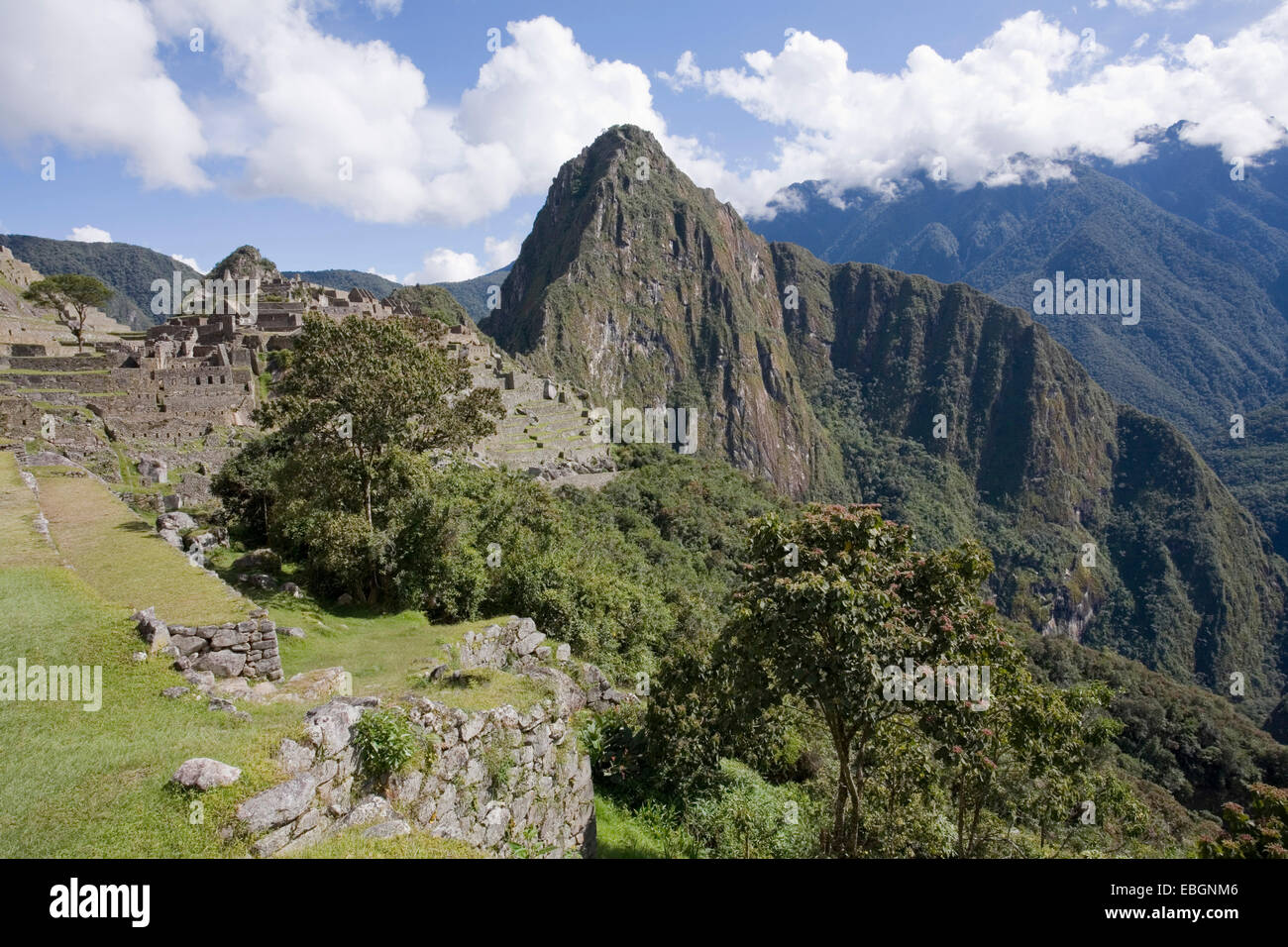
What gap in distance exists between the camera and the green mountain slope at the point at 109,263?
6093 inches

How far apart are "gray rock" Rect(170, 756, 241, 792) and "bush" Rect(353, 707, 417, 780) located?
140cm

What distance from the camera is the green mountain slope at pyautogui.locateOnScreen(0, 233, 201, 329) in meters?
155

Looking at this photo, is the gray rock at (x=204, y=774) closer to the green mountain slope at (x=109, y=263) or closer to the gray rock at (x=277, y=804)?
the gray rock at (x=277, y=804)

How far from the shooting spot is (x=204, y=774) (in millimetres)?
5879

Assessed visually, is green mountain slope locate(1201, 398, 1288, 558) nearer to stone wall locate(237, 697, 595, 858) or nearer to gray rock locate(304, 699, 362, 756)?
stone wall locate(237, 697, 595, 858)

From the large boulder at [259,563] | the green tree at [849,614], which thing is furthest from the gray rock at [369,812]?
the large boulder at [259,563]

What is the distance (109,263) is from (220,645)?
218 m

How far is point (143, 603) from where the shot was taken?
10664 mm

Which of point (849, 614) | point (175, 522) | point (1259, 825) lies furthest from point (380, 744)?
point (175, 522)

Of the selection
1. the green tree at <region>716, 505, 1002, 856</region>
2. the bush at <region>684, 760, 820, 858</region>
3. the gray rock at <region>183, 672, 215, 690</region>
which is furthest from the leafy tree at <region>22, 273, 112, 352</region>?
the green tree at <region>716, 505, 1002, 856</region>

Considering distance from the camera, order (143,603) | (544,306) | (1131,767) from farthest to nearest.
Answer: (544,306) → (1131,767) → (143,603)
